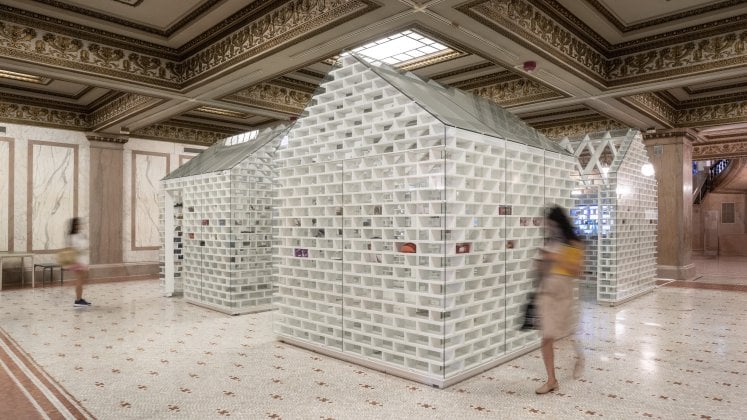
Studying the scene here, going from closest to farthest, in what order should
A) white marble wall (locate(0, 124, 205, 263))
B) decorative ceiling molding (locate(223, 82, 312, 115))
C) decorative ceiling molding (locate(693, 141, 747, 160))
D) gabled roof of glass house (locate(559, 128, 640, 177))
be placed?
gabled roof of glass house (locate(559, 128, 640, 177)) < decorative ceiling molding (locate(223, 82, 312, 115)) < white marble wall (locate(0, 124, 205, 263)) < decorative ceiling molding (locate(693, 141, 747, 160))

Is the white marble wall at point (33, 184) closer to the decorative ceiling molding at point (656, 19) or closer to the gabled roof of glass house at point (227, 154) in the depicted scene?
the gabled roof of glass house at point (227, 154)

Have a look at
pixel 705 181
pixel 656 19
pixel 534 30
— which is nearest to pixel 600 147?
pixel 656 19

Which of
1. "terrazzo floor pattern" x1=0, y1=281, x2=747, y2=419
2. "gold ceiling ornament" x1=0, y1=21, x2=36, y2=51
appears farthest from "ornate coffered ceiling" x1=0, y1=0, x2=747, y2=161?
"terrazzo floor pattern" x1=0, y1=281, x2=747, y2=419

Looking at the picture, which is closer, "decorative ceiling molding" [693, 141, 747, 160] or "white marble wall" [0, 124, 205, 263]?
"white marble wall" [0, 124, 205, 263]

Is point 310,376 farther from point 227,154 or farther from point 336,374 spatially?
point 227,154

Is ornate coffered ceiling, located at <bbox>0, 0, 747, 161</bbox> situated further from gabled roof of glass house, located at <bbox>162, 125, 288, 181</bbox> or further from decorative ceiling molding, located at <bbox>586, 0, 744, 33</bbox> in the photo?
gabled roof of glass house, located at <bbox>162, 125, 288, 181</bbox>

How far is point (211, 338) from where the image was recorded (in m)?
5.80

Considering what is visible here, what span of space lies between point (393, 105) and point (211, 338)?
3.56 metres

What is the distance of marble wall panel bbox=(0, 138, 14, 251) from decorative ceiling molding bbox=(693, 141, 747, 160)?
59.7 feet

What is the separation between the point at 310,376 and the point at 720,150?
1513 cm

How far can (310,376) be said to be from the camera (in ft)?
14.4

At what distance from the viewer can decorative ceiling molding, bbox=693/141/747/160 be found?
14.0m

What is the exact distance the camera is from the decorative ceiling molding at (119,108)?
9.39 metres

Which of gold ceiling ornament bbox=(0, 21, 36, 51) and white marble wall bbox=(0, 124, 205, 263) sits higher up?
gold ceiling ornament bbox=(0, 21, 36, 51)
